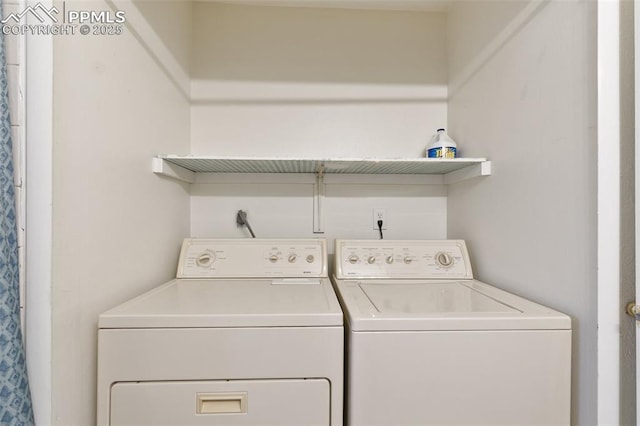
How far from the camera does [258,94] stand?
1.67 meters

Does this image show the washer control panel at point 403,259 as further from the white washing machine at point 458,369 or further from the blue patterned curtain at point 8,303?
the blue patterned curtain at point 8,303

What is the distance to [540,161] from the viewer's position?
956mm

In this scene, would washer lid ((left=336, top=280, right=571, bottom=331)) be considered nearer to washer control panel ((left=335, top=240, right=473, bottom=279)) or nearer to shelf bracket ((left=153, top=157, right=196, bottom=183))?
washer control panel ((left=335, top=240, right=473, bottom=279))

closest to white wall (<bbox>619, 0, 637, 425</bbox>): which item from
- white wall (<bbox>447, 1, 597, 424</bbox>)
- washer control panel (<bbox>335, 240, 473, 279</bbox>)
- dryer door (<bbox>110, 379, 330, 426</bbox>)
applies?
white wall (<bbox>447, 1, 597, 424</bbox>)

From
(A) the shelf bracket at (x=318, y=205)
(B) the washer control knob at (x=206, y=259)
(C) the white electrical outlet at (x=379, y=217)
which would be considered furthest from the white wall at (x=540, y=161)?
(B) the washer control knob at (x=206, y=259)

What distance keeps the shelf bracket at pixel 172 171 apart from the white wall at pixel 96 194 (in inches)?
1.3

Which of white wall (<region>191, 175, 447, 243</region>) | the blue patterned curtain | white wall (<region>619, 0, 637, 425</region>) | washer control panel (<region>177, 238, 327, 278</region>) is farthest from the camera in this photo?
white wall (<region>191, 175, 447, 243</region>)

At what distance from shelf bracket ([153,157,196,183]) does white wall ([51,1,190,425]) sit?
3 centimetres

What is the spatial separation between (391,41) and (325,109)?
0.56m

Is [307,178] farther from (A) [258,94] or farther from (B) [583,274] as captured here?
(B) [583,274]

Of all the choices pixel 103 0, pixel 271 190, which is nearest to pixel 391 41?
pixel 271 190

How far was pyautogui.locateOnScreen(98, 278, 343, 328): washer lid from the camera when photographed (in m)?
0.80

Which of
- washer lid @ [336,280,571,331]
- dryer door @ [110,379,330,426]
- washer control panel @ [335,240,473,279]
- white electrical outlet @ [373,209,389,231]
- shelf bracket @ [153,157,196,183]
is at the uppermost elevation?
shelf bracket @ [153,157,196,183]

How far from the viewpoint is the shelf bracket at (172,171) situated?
3.99 feet
